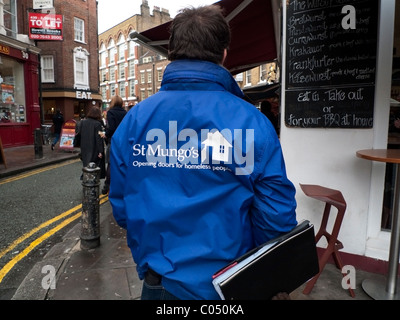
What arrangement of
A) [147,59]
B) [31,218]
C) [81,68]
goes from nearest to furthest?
1. [31,218]
2. [81,68]
3. [147,59]

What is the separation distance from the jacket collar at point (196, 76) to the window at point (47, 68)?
26272 millimetres

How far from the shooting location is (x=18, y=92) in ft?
50.6

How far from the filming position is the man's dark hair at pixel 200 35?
132 centimetres

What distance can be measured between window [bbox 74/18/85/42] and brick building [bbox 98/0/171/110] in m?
17.4

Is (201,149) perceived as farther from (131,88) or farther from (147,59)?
(131,88)

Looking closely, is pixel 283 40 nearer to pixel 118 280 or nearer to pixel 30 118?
pixel 118 280

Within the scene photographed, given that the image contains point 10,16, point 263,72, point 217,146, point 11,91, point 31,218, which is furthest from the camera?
point 263,72

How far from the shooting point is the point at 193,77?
4.26ft

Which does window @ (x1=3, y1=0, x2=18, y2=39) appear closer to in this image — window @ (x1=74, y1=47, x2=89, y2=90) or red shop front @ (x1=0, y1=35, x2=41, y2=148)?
red shop front @ (x1=0, y1=35, x2=41, y2=148)

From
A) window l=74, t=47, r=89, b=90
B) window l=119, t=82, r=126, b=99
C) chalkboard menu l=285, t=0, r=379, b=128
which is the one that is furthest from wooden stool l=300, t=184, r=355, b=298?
window l=119, t=82, r=126, b=99

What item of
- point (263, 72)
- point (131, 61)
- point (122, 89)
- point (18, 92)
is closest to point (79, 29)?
point (18, 92)

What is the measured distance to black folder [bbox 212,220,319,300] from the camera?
46.6 inches

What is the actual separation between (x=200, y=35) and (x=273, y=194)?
2.36 feet

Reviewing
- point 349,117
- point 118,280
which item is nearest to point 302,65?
point 349,117
